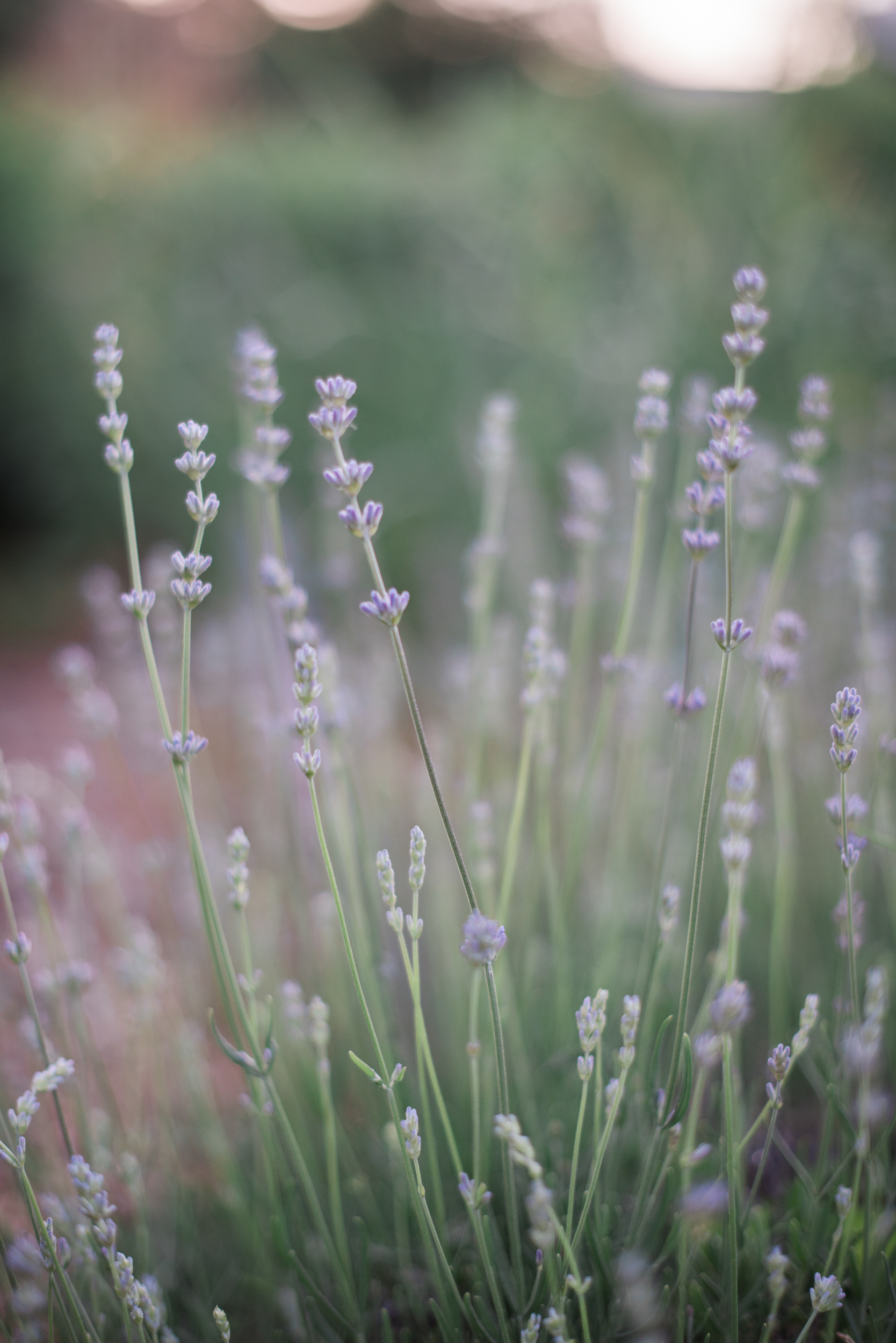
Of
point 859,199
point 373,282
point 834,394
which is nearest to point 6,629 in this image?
point 373,282

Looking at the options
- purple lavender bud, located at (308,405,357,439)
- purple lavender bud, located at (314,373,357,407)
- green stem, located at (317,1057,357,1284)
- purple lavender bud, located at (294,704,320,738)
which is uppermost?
purple lavender bud, located at (314,373,357,407)

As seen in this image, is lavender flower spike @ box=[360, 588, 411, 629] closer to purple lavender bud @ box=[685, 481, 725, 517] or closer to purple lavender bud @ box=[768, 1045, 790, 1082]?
purple lavender bud @ box=[685, 481, 725, 517]

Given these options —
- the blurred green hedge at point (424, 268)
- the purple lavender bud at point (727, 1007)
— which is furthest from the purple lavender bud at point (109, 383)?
the blurred green hedge at point (424, 268)

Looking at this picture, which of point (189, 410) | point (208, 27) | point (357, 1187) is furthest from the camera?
point (208, 27)

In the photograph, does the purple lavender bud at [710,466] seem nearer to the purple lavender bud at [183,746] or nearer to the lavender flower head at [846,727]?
the lavender flower head at [846,727]

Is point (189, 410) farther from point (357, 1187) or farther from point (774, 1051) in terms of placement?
point (774, 1051)

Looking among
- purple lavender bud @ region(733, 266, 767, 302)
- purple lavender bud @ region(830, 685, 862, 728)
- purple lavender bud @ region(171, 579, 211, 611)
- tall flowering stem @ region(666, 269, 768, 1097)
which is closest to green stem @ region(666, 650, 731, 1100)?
tall flowering stem @ region(666, 269, 768, 1097)

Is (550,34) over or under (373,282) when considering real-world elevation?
over
